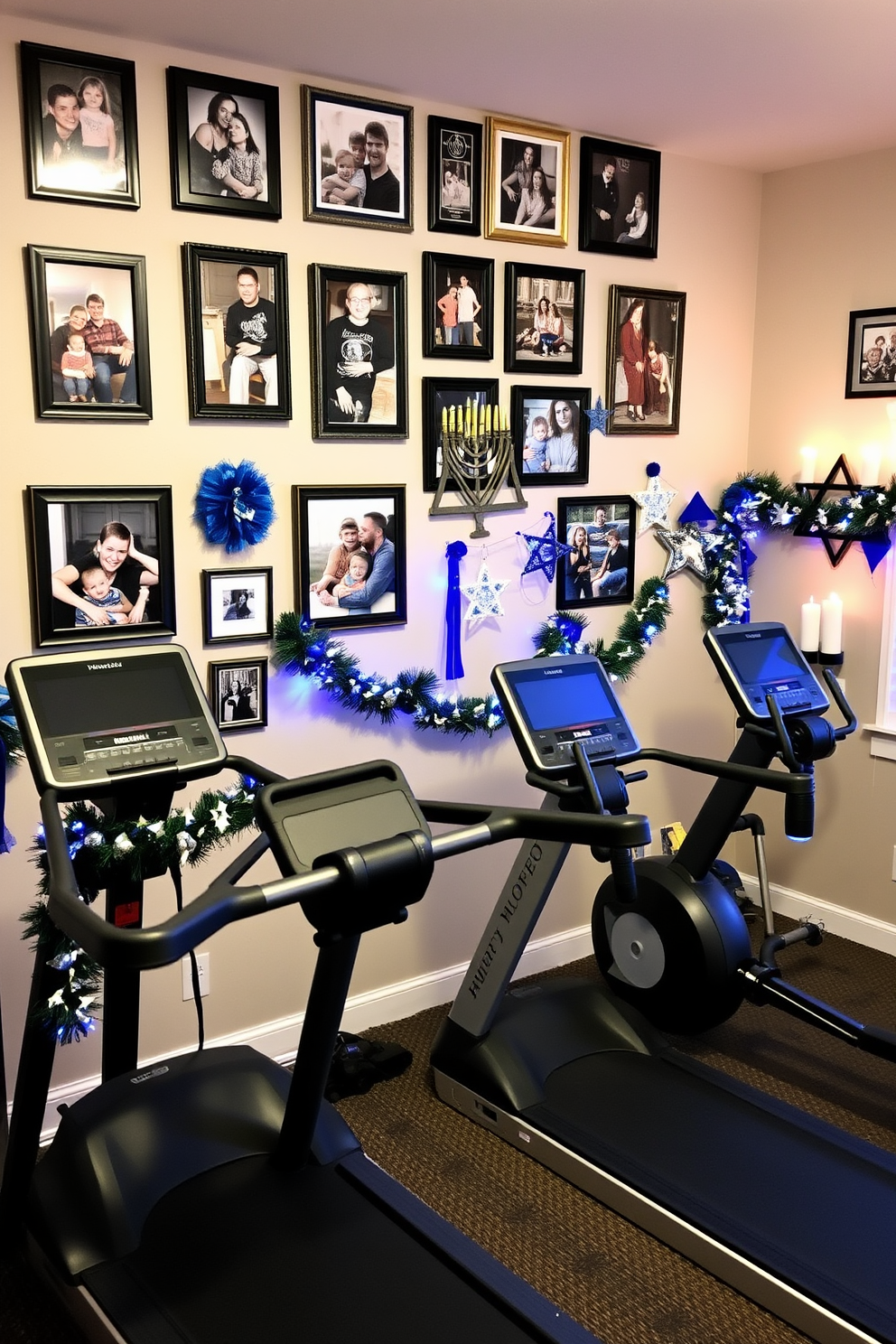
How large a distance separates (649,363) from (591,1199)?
259cm

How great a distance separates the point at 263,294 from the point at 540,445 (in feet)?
3.38

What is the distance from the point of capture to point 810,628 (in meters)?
3.89

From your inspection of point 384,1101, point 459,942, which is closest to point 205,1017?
point 384,1101

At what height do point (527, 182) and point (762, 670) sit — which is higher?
point (527, 182)

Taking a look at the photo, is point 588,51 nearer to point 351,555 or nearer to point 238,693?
point 351,555

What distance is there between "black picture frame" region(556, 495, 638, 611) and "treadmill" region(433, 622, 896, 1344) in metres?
0.64

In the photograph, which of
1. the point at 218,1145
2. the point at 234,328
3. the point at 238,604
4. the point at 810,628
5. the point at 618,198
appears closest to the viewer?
the point at 218,1145

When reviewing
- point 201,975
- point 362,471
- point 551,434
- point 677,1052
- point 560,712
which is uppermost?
point 551,434

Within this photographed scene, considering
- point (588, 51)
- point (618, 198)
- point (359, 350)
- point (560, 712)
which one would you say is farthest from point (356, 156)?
point (560, 712)

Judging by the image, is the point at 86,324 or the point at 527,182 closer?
the point at 86,324

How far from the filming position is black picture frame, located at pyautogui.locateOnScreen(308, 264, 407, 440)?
311 cm

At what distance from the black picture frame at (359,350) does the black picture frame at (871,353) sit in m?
1.61

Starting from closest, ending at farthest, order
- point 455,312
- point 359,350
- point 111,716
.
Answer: point 111,716, point 359,350, point 455,312

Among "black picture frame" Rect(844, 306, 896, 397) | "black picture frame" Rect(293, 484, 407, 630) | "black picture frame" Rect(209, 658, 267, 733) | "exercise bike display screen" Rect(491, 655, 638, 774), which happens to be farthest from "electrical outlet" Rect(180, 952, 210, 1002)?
"black picture frame" Rect(844, 306, 896, 397)
